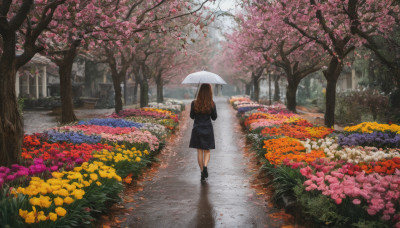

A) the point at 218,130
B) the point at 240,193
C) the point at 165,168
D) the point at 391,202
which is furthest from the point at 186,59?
Result: the point at 391,202

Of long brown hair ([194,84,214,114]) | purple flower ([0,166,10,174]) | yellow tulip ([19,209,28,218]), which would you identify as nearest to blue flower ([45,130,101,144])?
long brown hair ([194,84,214,114])

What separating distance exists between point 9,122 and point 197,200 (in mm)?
3188

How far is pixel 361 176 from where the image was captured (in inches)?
191

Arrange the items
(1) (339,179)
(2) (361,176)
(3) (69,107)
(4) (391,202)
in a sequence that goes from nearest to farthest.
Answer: (4) (391,202) < (2) (361,176) < (1) (339,179) < (3) (69,107)

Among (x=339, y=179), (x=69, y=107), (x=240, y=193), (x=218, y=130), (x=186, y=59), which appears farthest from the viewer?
(x=186, y=59)

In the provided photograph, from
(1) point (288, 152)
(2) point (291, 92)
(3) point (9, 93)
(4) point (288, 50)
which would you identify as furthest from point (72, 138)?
(2) point (291, 92)

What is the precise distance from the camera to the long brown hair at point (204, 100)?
7797 mm

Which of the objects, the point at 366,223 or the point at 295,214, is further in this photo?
the point at 295,214

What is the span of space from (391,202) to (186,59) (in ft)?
118

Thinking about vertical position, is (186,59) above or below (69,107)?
above

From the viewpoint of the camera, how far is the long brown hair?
7797 mm

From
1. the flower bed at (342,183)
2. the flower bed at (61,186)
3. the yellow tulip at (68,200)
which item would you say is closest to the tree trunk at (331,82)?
the flower bed at (342,183)

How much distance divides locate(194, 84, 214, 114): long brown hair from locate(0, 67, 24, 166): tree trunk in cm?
323

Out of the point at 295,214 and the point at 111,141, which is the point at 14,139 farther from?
the point at 295,214
